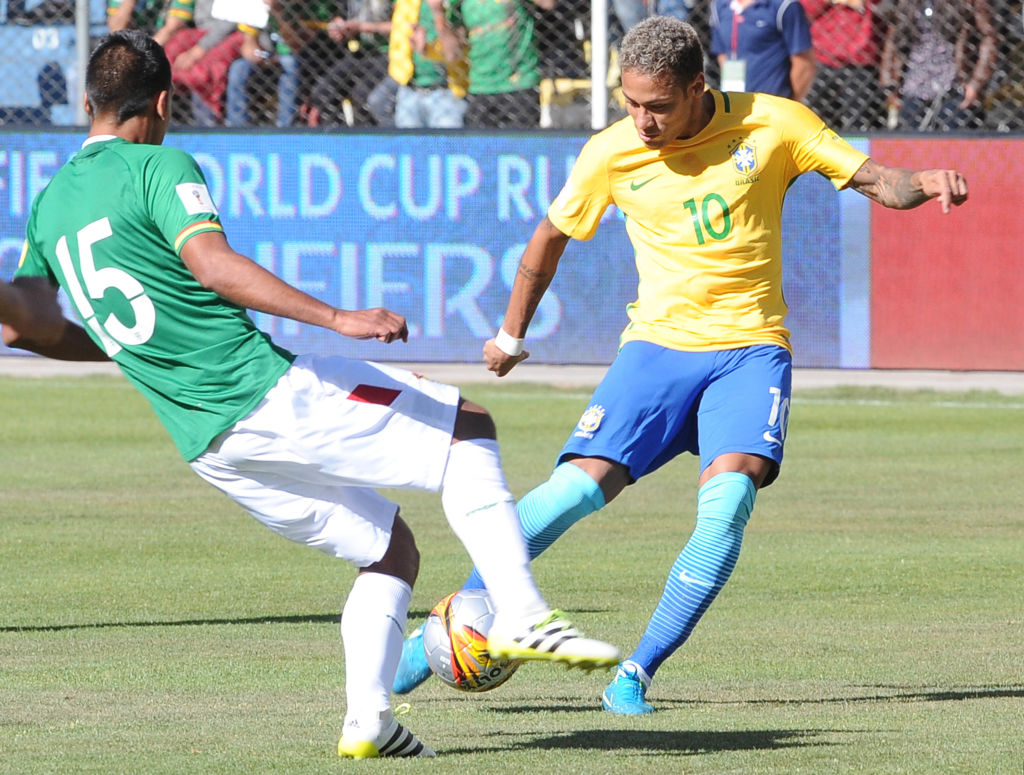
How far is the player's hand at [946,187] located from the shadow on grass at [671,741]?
173 cm

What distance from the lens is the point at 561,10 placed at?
687 inches

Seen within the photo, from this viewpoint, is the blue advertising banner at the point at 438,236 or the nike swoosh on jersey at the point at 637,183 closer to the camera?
the nike swoosh on jersey at the point at 637,183

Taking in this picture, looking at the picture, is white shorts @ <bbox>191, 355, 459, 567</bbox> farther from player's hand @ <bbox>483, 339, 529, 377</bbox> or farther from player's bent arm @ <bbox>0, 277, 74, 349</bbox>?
player's hand @ <bbox>483, 339, 529, 377</bbox>

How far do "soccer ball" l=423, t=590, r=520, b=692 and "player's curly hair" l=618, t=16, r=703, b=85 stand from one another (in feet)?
5.77

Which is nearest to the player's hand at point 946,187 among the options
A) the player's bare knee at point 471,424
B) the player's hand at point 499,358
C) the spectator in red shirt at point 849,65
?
the player's hand at point 499,358

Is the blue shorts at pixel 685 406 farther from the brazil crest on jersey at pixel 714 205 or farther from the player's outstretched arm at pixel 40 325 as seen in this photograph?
the player's outstretched arm at pixel 40 325

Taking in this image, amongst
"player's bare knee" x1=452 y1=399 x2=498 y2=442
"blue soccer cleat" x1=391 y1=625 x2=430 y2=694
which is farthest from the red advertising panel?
"player's bare knee" x1=452 y1=399 x2=498 y2=442

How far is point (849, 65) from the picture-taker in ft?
54.9

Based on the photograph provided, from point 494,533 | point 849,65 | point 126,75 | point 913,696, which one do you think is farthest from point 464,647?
point 849,65

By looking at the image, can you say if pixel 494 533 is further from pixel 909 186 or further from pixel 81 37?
pixel 81 37

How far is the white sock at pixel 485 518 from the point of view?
5.00 m

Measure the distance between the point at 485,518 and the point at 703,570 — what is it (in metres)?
1.30

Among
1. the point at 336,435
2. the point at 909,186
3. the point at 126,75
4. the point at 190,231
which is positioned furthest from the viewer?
the point at 909,186

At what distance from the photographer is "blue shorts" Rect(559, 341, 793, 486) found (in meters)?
6.26
